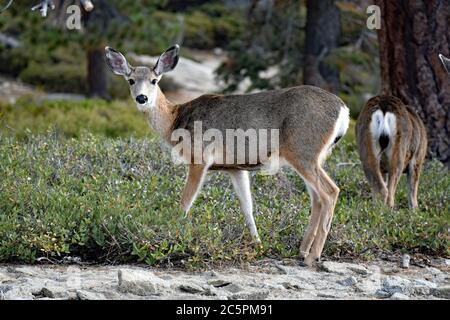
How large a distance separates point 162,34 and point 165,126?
12.8 metres

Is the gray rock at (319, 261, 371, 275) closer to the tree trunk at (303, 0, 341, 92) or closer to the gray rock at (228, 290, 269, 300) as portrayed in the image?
the gray rock at (228, 290, 269, 300)

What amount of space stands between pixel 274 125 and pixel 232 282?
166 centimetres

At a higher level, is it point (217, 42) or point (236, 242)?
point (217, 42)

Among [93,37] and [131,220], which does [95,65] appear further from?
[131,220]

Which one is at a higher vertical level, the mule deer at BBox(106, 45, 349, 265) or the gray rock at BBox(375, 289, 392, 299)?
the mule deer at BBox(106, 45, 349, 265)

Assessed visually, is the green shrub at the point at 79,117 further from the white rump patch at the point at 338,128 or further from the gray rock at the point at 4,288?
the gray rock at the point at 4,288

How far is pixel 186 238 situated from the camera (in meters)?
7.69

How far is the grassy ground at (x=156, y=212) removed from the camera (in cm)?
773

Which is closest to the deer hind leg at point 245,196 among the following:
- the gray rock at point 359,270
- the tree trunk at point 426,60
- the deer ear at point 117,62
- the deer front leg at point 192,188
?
the deer front leg at point 192,188

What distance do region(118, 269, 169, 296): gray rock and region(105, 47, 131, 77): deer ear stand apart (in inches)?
94.0

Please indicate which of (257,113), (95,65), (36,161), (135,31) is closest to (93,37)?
(135,31)

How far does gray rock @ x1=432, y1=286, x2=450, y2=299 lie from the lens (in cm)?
723

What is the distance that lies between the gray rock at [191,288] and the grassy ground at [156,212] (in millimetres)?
557

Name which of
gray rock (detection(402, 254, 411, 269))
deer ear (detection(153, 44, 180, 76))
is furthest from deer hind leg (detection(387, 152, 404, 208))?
deer ear (detection(153, 44, 180, 76))
